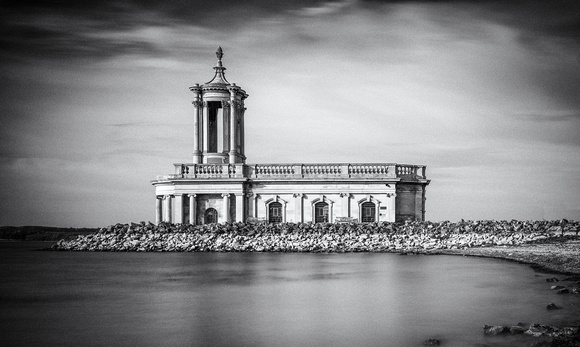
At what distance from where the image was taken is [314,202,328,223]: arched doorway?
41188mm

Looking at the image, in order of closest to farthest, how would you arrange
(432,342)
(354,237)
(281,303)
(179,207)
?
(432,342)
(281,303)
(354,237)
(179,207)

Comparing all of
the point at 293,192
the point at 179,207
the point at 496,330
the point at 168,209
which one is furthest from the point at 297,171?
the point at 496,330

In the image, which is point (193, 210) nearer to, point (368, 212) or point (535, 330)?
point (368, 212)

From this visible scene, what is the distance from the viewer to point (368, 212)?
134 ft

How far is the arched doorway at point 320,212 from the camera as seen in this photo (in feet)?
135

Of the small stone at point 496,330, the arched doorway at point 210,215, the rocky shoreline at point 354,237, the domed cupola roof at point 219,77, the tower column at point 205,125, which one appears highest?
the domed cupola roof at point 219,77

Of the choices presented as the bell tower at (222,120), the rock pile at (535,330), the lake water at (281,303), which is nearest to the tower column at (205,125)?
the bell tower at (222,120)

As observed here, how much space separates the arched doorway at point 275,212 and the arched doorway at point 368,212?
16.8 feet

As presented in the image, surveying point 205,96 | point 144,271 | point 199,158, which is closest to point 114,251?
point 199,158

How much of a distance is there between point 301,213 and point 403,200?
20.9ft

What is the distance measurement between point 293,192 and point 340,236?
521 cm

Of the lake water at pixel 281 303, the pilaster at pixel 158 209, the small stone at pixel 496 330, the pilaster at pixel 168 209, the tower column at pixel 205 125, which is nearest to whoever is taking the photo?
the small stone at pixel 496 330

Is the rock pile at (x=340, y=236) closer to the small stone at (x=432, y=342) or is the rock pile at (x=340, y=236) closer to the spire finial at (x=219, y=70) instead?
the spire finial at (x=219, y=70)

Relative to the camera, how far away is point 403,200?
41188mm
